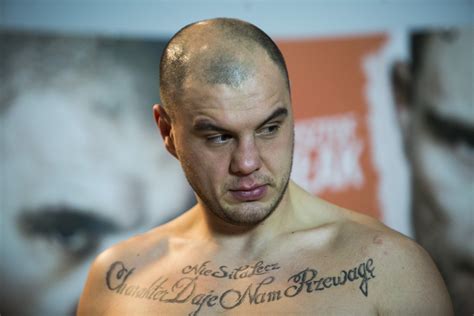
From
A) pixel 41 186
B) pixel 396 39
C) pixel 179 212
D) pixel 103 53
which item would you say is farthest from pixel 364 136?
pixel 41 186

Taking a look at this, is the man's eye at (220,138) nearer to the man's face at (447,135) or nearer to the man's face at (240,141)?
the man's face at (240,141)

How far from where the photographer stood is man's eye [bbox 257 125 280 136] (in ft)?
5.08

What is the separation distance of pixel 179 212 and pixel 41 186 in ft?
1.84

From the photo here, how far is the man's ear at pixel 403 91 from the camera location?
2.89 meters

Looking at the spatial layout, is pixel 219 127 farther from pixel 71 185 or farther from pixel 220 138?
pixel 71 185

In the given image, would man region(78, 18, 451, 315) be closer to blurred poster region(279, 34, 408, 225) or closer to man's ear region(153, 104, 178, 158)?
man's ear region(153, 104, 178, 158)

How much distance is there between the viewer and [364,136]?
288 centimetres

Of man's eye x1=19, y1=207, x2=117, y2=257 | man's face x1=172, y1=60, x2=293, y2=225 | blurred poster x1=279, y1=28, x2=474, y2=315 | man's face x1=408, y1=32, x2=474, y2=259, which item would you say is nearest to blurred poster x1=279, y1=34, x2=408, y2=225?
blurred poster x1=279, y1=28, x2=474, y2=315

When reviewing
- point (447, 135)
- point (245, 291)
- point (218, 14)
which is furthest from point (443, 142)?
point (245, 291)

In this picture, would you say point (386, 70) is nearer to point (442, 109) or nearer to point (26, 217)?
point (442, 109)

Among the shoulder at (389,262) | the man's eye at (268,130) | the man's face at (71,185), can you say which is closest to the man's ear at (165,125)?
the man's eye at (268,130)

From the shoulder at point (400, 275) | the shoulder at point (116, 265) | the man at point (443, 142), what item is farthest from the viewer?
the man at point (443, 142)

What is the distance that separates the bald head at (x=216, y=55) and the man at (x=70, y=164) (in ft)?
4.00

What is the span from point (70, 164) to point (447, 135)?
5.01 feet
